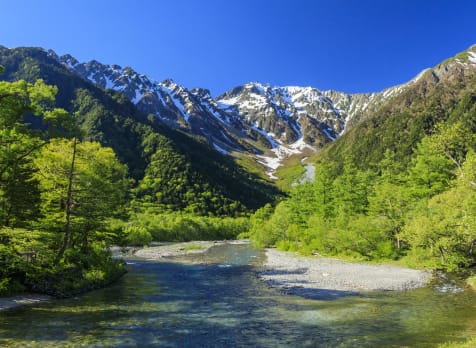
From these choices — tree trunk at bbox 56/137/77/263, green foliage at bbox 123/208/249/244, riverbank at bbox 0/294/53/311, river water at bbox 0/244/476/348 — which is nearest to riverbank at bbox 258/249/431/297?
river water at bbox 0/244/476/348

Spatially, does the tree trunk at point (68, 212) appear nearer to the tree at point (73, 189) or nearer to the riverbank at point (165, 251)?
the tree at point (73, 189)

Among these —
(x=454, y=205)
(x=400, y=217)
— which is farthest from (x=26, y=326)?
(x=400, y=217)

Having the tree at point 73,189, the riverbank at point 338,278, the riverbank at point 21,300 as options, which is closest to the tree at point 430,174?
the riverbank at point 338,278

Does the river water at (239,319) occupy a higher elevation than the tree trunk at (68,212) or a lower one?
lower

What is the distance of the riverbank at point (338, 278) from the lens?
32312 mm

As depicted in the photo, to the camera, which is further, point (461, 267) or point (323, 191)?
point (323, 191)

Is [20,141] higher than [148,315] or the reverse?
higher

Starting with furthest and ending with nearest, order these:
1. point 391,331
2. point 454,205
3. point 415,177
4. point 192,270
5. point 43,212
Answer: point 415,177
point 192,270
point 454,205
point 43,212
point 391,331

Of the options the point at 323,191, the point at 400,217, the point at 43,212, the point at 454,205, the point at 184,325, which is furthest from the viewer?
the point at 323,191

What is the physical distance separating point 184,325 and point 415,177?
47.9 meters

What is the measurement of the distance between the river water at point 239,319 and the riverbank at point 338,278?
218 centimetres

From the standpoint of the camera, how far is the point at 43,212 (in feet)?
106

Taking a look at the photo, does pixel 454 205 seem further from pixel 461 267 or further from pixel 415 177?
pixel 415 177

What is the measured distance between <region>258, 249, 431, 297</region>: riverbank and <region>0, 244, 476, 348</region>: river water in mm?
2181
